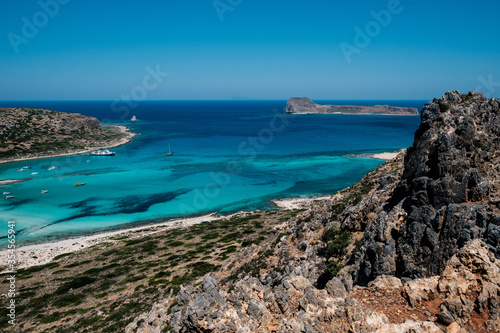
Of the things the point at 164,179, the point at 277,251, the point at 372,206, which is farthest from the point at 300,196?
the point at 372,206

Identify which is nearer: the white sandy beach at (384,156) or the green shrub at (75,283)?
the green shrub at (75,283)

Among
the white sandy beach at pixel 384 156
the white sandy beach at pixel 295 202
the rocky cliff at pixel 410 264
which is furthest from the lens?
the white sandy beach at pixel 384 156

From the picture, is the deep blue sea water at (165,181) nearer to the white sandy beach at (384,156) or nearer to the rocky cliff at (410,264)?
the white sandy beach at (384,156)

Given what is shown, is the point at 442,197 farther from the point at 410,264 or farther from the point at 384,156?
the point at 384,156

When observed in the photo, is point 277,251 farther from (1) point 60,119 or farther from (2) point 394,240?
(1) point 60,119

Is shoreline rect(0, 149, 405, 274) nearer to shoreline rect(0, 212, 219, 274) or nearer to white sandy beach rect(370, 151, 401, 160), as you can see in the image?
shoreline rect(0, 212, 219, 274)

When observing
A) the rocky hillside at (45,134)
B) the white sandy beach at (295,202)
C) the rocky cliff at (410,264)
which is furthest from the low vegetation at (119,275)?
the rocky hillside at (45,134)

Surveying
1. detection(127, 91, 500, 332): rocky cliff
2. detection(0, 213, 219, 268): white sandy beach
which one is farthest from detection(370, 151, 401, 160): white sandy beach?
detection(127, 91, 500, 332): rocky cliff

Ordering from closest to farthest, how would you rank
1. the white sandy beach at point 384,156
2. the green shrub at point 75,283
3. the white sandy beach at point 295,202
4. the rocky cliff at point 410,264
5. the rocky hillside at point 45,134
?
1. the rocky cliff at point 410,264
2. the green shrub at point 75,283
3. the white sandy beach at point 295,202
4. the white sandy beach at point 384,156
5. the rocky hillside at point 45,134
